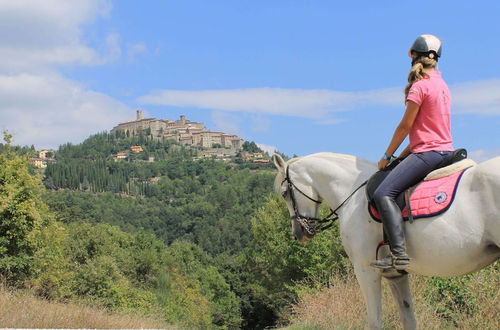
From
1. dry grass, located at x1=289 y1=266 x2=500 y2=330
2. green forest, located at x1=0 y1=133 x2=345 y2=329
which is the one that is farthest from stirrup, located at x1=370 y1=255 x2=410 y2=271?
green forest, located at x1=0 y1=133 x2=345 y2=329

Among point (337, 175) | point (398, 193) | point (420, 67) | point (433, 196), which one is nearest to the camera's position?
point (433, 196)

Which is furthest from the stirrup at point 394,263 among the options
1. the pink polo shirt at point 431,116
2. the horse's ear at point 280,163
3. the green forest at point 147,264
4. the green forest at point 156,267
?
the green forest at point 147,264

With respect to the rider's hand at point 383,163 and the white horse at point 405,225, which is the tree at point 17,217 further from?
the rider's hand at point 383,163

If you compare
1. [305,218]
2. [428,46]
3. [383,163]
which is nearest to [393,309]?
[305,218]

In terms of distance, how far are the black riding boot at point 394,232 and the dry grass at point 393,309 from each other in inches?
115

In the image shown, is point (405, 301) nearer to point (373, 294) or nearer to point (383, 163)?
point (373, 294)

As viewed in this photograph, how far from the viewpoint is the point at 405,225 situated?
5133 mm

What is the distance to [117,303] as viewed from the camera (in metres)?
38.5

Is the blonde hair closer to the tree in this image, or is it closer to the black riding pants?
the black riding pants

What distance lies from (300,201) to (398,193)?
152 cm

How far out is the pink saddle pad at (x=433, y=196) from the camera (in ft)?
15.9

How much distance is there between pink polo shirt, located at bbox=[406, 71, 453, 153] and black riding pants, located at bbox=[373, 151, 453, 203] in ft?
0.23

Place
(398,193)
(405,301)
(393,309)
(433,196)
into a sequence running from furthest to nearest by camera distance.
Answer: (393,309) < (405,301) < (398,193) < (433,196)

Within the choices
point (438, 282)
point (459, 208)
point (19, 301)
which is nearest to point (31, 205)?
point (19, 301)
